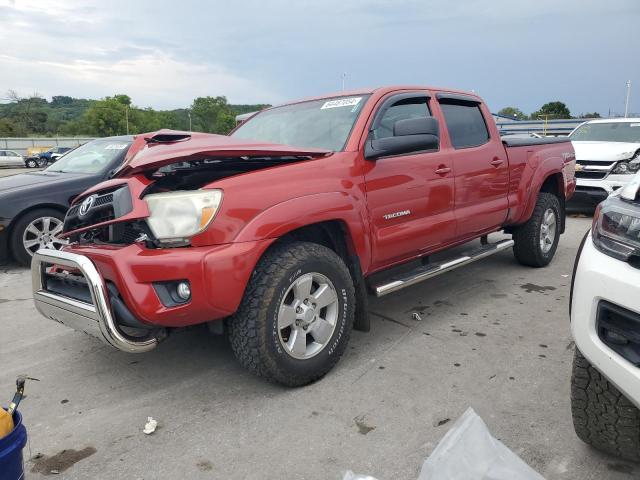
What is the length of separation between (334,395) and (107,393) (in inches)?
51.7

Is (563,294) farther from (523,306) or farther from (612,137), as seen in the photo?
(612,137)

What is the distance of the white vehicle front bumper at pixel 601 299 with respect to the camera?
5.56 feet

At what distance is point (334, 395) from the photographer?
280 cm

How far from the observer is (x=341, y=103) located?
366 centimetres

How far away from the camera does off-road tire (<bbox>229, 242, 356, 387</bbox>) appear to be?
2619mm

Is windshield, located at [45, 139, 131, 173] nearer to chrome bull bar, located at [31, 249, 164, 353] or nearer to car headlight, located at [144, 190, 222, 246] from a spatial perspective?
chrome bull bar, located at [31, 249, 164, 353]

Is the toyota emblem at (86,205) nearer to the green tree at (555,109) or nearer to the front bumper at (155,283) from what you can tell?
the front bumper at (155,283)

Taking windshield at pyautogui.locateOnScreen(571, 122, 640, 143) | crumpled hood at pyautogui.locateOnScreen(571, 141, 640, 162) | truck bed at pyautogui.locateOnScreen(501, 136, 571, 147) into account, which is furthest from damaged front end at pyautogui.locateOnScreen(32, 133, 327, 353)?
windshield at pyautogui.locateOnScreen(571, 122, 640, 143)

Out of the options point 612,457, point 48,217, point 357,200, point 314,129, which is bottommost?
point 612,457

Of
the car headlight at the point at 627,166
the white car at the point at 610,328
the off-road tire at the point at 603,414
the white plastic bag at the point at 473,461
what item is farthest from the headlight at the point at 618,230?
the car headlight at the point at 627,166

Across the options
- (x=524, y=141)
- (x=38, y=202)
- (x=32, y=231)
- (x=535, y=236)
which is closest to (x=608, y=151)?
(x=535, y=236)

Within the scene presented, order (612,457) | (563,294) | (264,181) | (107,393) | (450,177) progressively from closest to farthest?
(612,457), (264,181), (107,393), (450,177), (563,294)

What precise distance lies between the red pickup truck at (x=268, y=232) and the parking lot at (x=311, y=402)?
29 centimetres

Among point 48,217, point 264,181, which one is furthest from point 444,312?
point 48,217
